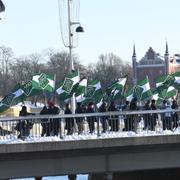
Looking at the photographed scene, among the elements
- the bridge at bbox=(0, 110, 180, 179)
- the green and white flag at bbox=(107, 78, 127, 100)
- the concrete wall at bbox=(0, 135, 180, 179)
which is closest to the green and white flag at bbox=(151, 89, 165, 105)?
the green and white flag at bbox=(107, 78, 127, 100)

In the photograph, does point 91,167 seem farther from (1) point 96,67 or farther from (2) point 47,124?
(1) point 96,67

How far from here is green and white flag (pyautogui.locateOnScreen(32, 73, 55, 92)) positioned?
23.2 metres

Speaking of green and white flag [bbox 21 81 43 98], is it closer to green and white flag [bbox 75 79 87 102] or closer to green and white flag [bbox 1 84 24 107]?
green and white flag [bbox 1 84 24 107]

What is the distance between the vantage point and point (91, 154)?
21.8 m

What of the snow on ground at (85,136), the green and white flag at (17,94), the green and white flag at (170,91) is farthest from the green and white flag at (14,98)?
the green and white flag at (170,91)

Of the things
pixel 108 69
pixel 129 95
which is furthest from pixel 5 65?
pixel 129 95

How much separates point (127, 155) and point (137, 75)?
129m

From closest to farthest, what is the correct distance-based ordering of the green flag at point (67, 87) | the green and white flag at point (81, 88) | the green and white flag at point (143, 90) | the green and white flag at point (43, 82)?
1. the green and white flag at point (43, 82)
2. the green flag at point (67, 87)
3. the green and white flag at point (81, 88)
4. the green and white flag at point (143, 90)

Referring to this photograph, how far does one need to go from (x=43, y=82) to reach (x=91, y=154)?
350 cm

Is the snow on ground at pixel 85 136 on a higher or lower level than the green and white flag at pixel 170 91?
lower

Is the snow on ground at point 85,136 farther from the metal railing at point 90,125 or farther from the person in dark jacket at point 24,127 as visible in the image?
the person in dark jacket at point 24,127

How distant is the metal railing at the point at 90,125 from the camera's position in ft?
71.0

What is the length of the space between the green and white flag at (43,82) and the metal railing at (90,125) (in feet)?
4.64

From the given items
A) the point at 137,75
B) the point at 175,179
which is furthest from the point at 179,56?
the point at 175,179
